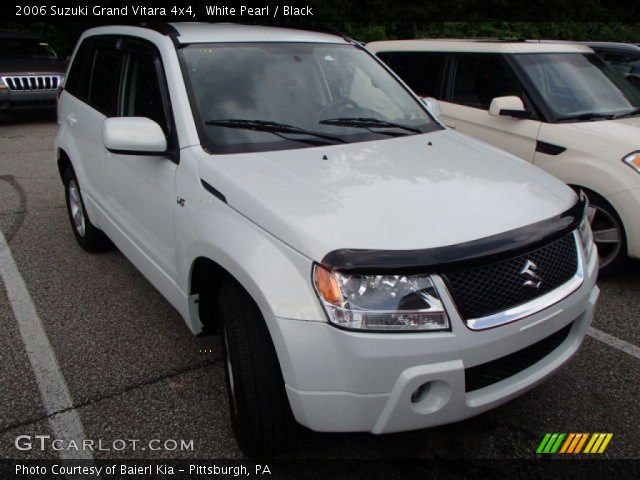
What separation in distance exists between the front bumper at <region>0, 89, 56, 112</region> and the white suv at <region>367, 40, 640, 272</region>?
748 cm

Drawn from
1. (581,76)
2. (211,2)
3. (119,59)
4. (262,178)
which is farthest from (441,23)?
(262,178)

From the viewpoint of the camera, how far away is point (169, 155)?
2707 millimetres

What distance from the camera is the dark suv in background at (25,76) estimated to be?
32.3ft

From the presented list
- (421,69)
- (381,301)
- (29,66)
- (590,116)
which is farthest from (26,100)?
(381,301)

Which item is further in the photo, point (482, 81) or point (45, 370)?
point (482, 81)

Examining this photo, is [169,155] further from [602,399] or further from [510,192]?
[602,399]

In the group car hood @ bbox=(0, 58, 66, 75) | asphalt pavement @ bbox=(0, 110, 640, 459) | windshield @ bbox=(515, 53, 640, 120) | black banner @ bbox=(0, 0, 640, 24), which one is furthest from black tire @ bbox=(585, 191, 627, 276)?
car hood @ bbox=(0, 58, 66, 75)

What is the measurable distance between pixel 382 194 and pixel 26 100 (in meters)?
9.85

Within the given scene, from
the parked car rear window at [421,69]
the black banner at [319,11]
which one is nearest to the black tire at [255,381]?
the parked car rear window at [421,69]

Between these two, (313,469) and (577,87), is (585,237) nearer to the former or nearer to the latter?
(313,469)

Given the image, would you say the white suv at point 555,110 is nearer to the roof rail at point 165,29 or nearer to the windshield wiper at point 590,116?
the windshield wiper at point 590,116

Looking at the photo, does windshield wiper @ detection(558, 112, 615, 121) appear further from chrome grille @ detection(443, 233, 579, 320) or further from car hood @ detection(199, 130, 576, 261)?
chrome grille @ detection(443, 233, 579, 320)

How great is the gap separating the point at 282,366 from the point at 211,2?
11.5 meters

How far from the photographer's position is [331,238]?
6.43ft
